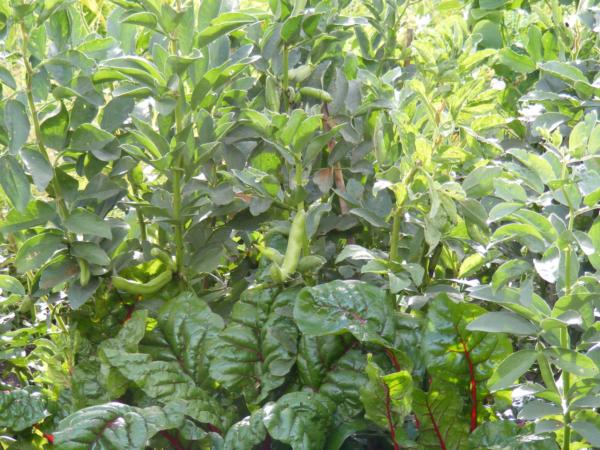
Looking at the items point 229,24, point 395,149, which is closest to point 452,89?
point 395,149

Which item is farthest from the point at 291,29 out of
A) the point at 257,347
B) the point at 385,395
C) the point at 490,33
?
the point at 490,33

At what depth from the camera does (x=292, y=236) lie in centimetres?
169

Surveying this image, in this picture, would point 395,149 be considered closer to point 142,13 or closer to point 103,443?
point 142,13

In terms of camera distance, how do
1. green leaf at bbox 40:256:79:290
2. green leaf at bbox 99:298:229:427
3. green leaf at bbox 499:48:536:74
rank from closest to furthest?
1. green leaf at bbox 99:298:229:427
2. green leaf at bbox 40:256:79:290
3. green leaf at bbox 499:48:536:74

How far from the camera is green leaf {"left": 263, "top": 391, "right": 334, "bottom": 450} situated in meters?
1.54

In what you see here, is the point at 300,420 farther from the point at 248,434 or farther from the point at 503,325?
the point at 503,325

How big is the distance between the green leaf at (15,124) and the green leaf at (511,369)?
3.10 feet

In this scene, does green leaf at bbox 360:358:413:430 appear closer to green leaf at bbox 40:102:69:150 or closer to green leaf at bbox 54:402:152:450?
green leaf at bbox 54:402:152:450

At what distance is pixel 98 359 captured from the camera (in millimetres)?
1903

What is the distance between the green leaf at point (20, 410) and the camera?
5.69 ft

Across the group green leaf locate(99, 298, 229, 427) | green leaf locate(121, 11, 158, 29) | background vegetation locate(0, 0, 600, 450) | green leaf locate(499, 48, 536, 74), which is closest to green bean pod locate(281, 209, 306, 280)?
background vegetation locate(0, 0, 600, 450)

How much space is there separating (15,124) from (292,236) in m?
0.56

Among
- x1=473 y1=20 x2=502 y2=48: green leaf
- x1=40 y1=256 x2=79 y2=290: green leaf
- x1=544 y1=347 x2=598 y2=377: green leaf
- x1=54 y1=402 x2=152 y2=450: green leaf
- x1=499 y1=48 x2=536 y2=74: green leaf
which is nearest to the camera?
x1=544 y1=347 x2=598 y2=377: green leaf

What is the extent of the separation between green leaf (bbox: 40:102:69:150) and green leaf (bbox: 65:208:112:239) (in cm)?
14
